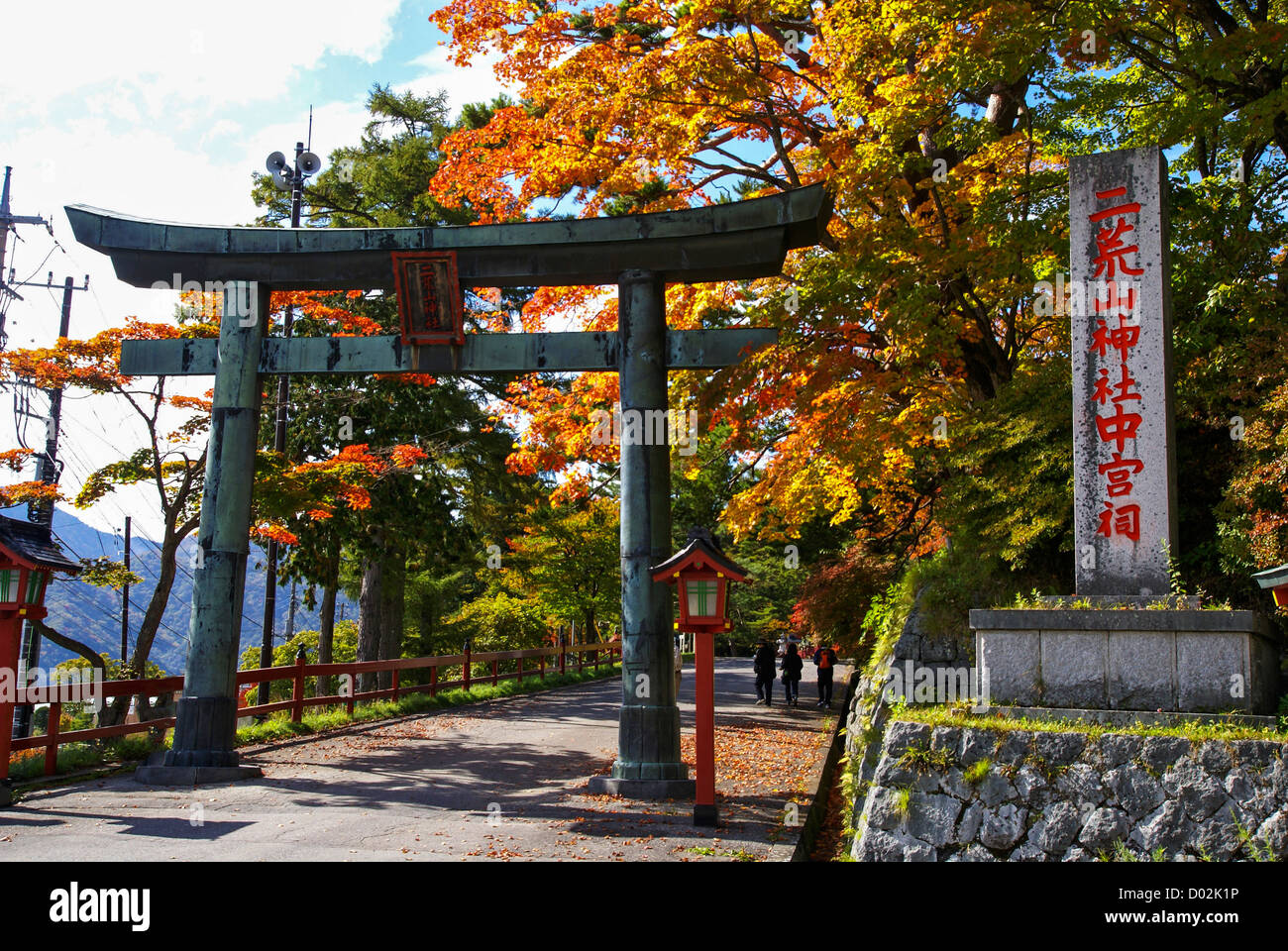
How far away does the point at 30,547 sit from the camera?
9922 millimetres

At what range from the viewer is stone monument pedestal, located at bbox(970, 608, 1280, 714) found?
7.31 metres

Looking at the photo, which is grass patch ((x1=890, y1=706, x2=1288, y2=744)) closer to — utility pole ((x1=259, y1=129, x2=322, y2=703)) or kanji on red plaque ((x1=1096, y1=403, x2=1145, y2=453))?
kanji on red plaque ((x1=1096, y1=403, x2=1145, y2=453))

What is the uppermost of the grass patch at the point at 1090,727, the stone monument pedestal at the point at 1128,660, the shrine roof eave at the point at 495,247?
the shrine roof eave at the point at 495,247

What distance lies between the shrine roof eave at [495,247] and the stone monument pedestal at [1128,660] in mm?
5344

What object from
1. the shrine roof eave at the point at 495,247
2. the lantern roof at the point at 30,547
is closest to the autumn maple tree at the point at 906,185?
the shrine roof eave at the point at 495,247

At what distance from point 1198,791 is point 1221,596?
4.56m

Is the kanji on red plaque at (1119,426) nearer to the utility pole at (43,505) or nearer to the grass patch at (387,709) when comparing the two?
the grass patch at (387,709)

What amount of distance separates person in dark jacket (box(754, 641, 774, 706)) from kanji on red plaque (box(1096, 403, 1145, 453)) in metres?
14.2

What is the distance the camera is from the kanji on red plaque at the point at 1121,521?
27.0ft

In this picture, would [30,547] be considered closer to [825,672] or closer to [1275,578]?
[1275,578]

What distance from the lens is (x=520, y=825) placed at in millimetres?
8969

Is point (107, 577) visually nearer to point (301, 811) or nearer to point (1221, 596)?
point (301, 811)

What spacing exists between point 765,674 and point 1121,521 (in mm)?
14167

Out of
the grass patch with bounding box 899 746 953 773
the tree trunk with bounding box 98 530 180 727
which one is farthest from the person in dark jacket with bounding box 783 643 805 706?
the grass patch with bounding box 899 746 953 773
